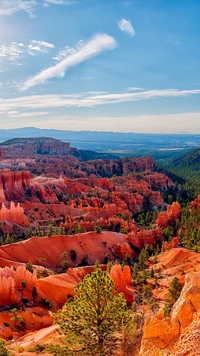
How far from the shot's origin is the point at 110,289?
2020 centimetres

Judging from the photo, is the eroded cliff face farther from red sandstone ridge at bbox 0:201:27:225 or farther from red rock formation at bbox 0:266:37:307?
red sandstone ridge at bbox 0:201:27:225

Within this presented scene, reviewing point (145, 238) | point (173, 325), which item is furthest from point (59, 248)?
point (173, 325)

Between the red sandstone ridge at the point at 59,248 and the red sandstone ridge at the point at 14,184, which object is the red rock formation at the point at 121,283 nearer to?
the red sandstone ridge at the point at 59,248

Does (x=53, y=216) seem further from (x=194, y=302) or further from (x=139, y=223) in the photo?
(x=194, y=302)

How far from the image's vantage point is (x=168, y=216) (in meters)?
88.6

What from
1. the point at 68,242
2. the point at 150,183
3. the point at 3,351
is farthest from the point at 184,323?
the point at 150,183

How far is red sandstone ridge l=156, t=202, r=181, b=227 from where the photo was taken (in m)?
87.4

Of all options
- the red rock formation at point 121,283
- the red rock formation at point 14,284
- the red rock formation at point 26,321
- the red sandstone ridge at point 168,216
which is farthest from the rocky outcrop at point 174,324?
A: the red sandstone ridge at point 168,216

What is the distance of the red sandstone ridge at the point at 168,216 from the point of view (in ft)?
287

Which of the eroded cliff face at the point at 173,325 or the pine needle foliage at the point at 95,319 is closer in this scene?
the eroded cliff face at the point at 173,325

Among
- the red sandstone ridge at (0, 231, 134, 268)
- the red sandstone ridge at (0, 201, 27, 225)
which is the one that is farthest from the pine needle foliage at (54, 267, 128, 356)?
the red sandstone ridge at (0, 201, 27, 225)

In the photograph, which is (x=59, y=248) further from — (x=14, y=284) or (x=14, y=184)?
(x=14, y=184)

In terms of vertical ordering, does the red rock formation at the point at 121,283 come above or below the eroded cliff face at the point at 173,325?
below

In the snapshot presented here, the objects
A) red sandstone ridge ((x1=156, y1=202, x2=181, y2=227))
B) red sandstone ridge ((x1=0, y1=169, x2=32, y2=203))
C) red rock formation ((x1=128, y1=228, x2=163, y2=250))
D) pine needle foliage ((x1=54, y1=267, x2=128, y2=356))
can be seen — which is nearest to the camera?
pine needle foliage ((x1=54, y1=267, x2=128, y2=356))
